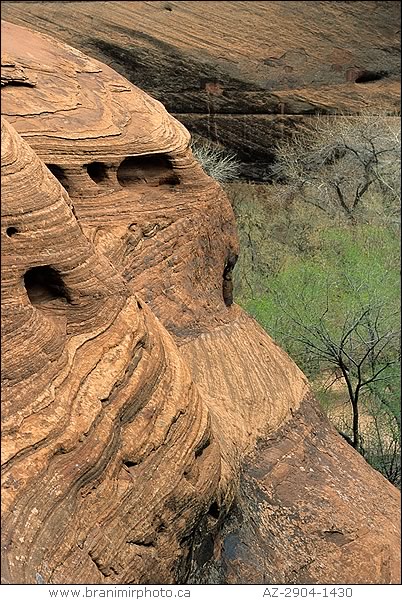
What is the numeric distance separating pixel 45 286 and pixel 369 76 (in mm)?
9491

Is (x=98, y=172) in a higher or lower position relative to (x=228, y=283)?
higher

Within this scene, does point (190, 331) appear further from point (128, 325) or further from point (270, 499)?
point (128, 325)

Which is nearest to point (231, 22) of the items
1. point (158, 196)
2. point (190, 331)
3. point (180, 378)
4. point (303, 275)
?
point (303, 275)

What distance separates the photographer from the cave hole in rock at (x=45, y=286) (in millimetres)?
3465

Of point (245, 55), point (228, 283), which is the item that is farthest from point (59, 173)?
point (245, 55)

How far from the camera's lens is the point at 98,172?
216 inches

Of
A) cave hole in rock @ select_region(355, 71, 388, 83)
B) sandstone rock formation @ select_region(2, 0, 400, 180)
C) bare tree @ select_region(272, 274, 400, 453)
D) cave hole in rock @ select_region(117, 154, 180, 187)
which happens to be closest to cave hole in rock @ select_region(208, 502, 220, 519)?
cave hole in rock @ select_region(117, 154, 180, 187)

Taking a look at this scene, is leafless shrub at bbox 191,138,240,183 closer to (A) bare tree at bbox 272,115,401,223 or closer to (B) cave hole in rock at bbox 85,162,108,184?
(A) bare tree at bbox 272,115,401,223

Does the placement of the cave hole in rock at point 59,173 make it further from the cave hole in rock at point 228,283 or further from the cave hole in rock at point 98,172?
the cave hole in rock at point 228,283

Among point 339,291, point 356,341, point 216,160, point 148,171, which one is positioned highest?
point 148,171

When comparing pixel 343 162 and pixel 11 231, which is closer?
pixel 11 231

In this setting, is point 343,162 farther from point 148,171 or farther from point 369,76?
point 148,171

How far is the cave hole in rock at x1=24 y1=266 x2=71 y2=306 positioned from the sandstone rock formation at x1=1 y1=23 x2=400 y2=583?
0.03ft

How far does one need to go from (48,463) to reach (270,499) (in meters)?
2.50
